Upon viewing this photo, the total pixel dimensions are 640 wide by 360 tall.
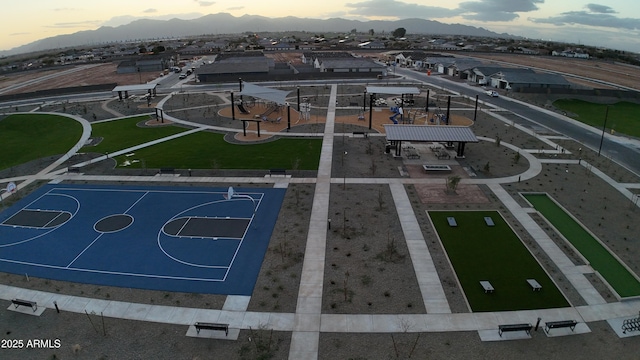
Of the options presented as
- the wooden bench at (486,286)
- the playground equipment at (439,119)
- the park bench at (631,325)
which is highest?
the playground equipment at (439,119)

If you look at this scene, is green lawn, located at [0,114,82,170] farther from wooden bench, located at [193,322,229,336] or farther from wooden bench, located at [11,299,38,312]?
wooden bench, located at [193,322,229,336]

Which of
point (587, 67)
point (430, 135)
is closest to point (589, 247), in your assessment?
point (430, 135)

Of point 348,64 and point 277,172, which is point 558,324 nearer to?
point 277,172

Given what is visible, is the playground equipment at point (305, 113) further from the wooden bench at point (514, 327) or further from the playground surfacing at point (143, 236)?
the wooden bench at point (514, 327)

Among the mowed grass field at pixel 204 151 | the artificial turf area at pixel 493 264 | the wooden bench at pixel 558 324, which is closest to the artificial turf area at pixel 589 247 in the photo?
the artificial turf area at pixel 493 264

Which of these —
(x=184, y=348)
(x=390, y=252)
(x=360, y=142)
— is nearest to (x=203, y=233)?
(x=184, y=348)

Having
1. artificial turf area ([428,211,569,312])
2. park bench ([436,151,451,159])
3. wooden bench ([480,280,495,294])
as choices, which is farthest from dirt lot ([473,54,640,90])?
wooden bench ([480,280,495,294])
